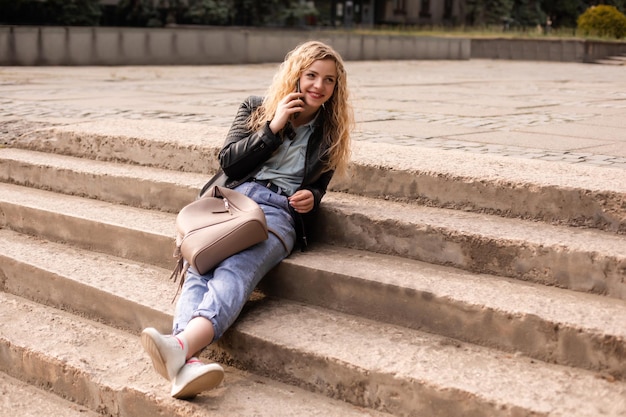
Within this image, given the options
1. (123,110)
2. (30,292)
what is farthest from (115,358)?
(123,110)

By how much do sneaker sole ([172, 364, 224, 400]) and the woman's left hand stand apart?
3.01 ft

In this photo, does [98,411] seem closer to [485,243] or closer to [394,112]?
[485,243]

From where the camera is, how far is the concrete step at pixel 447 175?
3.73 meters

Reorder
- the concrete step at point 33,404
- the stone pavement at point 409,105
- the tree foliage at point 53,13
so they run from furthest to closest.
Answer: the tree foliage at point 53,13
the stone pavement at point 409,105
the concrete step at point 33,404

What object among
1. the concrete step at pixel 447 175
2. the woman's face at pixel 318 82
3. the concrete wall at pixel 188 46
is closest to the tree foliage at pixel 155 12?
the concrete wall at pixel 188 46

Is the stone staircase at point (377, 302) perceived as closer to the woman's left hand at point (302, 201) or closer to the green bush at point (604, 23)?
the woman's left hand at point (302, 201)

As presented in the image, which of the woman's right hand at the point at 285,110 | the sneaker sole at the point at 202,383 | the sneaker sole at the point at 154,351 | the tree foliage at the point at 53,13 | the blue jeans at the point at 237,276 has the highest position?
the tree foliage at the point at 53,13

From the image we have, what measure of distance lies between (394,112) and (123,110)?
237 centimetres

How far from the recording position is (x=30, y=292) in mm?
4406

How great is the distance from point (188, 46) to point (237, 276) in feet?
43.3

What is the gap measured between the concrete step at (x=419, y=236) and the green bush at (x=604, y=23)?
23664mm

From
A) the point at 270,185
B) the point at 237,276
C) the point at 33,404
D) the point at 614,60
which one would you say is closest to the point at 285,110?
the point at 270,185

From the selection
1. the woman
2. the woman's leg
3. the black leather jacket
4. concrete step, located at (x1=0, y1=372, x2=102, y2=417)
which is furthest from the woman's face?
concrete step, located at (x1=0, y1=372, x2=102, y2=417)

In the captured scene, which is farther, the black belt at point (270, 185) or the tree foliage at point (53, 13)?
the tree foliage at point (53, 13)
